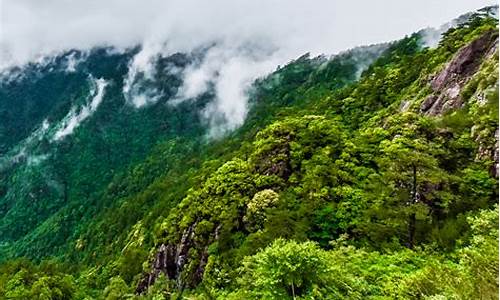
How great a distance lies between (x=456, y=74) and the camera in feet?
208

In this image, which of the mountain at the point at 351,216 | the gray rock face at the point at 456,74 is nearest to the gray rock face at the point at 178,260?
the mountain at the point at 351,216

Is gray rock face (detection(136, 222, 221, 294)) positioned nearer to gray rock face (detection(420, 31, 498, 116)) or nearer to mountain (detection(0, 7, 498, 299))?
mountain (detection(0, 7, 498, 299))

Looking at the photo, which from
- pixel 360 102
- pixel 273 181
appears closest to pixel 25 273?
pixel 273 181

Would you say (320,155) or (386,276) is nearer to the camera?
(386,276)

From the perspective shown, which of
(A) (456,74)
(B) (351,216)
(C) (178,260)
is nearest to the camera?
(B) (351,216)

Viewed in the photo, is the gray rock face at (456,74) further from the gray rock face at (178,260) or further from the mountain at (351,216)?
the gray rock face at (178,260)

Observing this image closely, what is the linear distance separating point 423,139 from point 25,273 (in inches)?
1486

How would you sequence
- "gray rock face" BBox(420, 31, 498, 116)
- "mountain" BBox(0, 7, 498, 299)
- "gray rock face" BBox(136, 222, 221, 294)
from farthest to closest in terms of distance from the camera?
"gray rock face" BBox(420, 31, 498, 116), "gray rock face" BBox(136, 222, 221, 294), "mountain" BBox(0, 7, 498, 299)

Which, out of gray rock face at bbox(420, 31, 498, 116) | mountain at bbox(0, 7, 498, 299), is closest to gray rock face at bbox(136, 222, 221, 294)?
mountain at bbox(0, 7, 498, 299)

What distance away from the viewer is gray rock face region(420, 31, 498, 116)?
57.1 meters

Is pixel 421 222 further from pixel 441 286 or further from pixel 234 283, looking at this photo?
pixel 441 286

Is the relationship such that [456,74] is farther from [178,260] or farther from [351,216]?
[178,260]

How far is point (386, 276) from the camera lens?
24.7m

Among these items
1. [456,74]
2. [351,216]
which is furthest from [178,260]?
[456,74]
